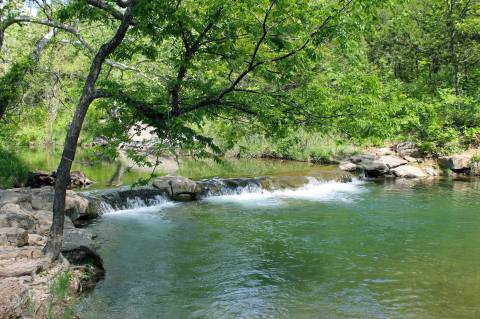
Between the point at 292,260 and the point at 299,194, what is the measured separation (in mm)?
7894

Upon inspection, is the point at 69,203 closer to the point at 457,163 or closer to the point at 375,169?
the point at 375,169

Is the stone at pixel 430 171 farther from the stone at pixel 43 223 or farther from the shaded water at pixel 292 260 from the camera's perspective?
the stone at pixel 43 223

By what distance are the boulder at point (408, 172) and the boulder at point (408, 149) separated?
7.04 feet

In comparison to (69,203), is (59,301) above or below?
below

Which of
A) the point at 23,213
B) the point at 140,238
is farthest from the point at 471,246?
the point at 23,213

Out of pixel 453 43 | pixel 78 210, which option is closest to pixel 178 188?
pixel 78 210

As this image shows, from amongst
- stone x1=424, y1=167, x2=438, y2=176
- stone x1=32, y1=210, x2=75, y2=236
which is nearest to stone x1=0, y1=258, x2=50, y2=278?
stone x1=32, y1=210, x2=75, y2=236

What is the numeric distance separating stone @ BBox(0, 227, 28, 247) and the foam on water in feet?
28.2

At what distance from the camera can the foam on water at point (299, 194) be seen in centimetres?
1587

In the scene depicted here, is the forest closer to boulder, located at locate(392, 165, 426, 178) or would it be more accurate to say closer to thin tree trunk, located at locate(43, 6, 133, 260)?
thin tree trunk, located at locate(43, 6, 133, 260)

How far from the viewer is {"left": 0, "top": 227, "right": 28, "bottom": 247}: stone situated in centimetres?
721

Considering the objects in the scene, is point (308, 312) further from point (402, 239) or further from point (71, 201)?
point (71, 201)

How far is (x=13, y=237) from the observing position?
736cm

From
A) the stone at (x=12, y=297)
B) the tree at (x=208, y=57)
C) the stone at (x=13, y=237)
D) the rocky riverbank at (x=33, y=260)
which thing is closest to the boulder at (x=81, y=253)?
the rocky riverbank at (x=33, y=260)
